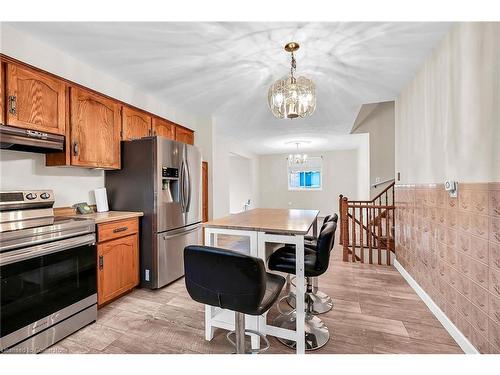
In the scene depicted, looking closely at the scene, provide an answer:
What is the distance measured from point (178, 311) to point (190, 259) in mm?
1374

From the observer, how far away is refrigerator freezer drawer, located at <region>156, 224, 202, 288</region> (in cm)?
263

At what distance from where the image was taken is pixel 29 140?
72.9 inches

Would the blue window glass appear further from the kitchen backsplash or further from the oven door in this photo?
the oven door

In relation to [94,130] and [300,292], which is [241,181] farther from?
[300,292]

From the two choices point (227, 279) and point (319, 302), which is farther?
point (319, 302)

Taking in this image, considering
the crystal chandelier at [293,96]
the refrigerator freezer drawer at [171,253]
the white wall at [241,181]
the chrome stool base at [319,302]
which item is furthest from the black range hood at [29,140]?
the white wall at [241,181]

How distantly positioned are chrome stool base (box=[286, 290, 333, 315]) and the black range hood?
2.66 m

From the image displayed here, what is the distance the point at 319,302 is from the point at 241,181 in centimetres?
671

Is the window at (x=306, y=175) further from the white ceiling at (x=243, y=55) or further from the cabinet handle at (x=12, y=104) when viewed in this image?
the cabinet handle at (x=12, y=104)

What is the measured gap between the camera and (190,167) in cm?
308

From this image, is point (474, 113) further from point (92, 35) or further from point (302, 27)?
point (92, 35)

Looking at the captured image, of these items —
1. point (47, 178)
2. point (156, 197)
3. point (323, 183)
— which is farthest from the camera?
point (323, 183)

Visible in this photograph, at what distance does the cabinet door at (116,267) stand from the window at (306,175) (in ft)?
24.0

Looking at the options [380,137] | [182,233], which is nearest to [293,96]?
[182,233]
